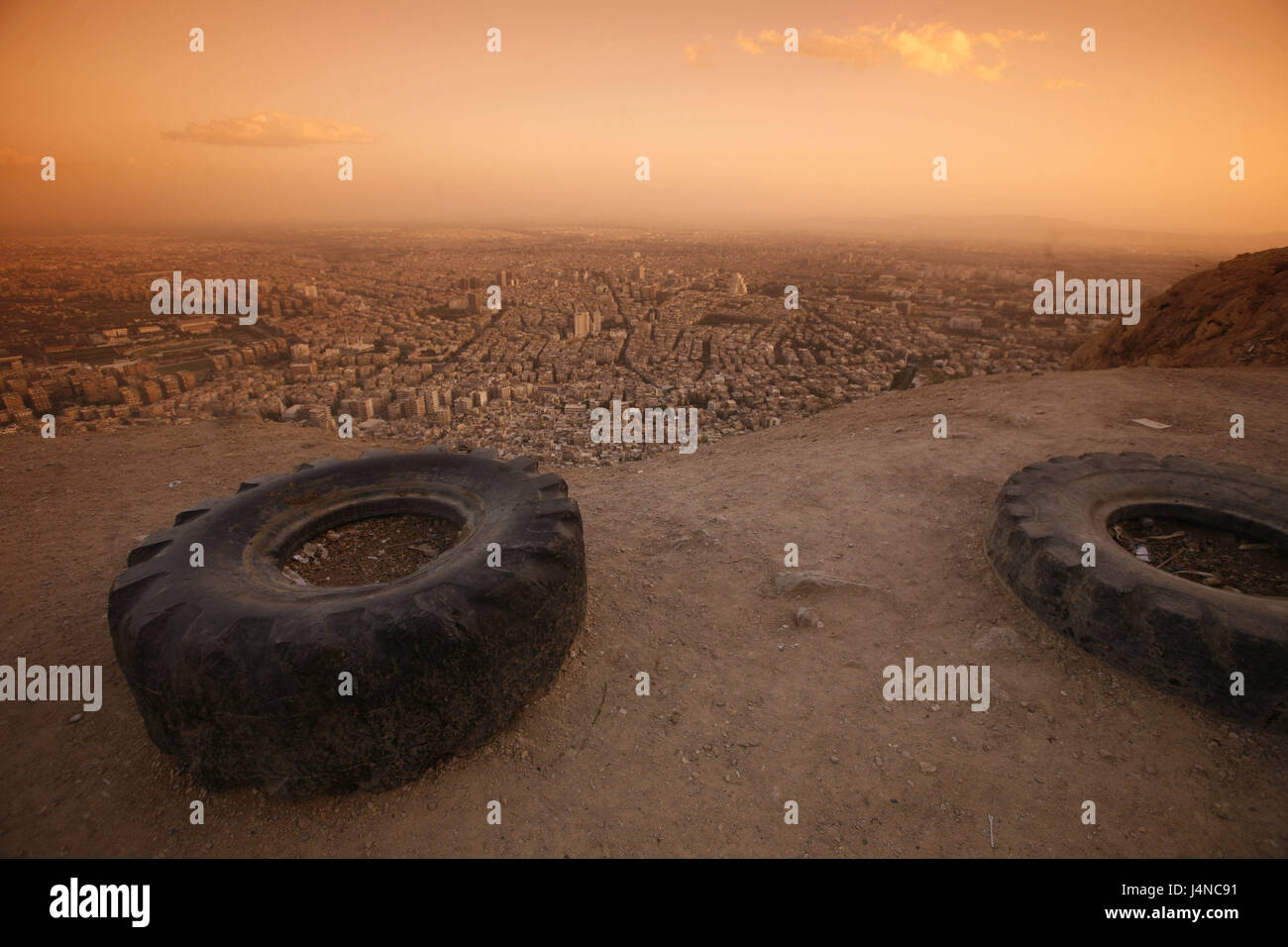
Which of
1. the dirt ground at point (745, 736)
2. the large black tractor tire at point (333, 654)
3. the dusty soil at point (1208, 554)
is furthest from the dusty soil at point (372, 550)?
the dusty soil at point (1208, 554)

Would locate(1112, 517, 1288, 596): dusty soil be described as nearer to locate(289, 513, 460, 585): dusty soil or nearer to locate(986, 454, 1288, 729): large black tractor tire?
locate(986, 454, 1288, 729): large black tractor tire

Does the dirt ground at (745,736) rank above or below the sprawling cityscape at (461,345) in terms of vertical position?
below

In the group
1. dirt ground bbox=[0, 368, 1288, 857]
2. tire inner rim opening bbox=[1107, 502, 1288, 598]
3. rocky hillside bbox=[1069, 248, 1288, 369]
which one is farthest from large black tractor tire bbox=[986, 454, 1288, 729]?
rocky hillside bbox=[1069, 248, 1288, 369]

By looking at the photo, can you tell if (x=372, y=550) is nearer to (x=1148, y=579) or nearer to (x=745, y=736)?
(x=745, y=736)

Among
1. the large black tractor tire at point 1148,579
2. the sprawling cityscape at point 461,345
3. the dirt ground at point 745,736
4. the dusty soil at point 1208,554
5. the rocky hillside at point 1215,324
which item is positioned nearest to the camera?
the dirt ground at point 745,736

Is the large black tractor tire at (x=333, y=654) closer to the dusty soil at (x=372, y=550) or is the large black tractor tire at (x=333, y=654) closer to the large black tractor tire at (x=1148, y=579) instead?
the dusty soil at (x=372, y=550)
